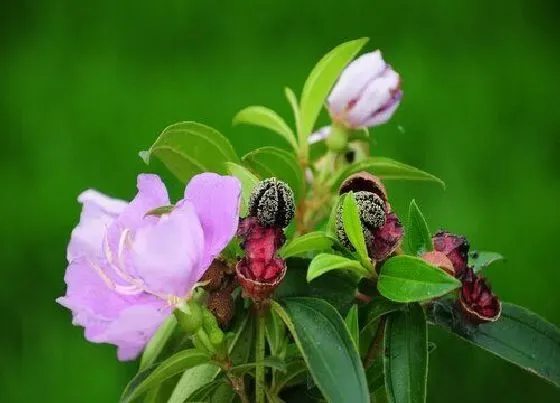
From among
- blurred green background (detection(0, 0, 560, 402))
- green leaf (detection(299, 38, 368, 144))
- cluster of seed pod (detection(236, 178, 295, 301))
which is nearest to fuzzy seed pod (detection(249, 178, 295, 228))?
cluster of seed pod (detection(236, 178, 295, 301))

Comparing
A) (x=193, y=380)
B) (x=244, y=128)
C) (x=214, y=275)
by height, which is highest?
(x=214, y=275)

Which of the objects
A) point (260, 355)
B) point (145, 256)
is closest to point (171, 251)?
point (145, 256)

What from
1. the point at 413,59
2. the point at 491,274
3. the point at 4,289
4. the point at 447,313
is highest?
the point at 447,313

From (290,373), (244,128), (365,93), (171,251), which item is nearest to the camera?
(171,251)

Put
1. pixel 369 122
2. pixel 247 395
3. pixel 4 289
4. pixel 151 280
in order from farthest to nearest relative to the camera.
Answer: pixel 4 289, pixel 369 122, pixel 247 395, pixel 151 280

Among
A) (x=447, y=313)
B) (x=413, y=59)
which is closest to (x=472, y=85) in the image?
(x=413, y=59)

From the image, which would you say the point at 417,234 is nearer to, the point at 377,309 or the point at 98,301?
the point at 377,309

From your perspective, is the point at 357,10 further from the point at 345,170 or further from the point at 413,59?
the point at 345,170

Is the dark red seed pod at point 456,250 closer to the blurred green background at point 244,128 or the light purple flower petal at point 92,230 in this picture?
the light purple flower petal at point 92,230
